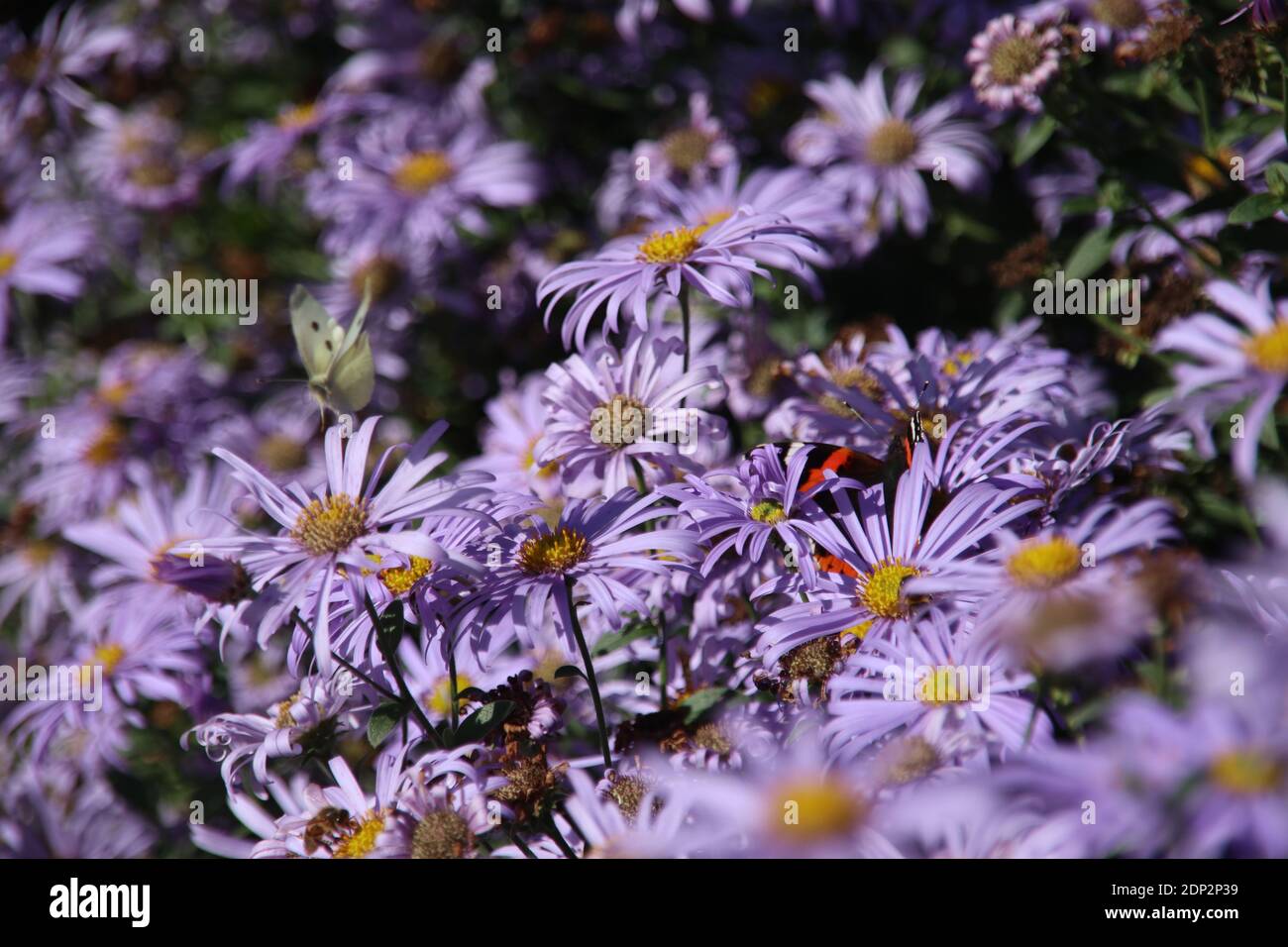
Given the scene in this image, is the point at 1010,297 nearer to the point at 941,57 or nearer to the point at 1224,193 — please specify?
the point at 1224,193

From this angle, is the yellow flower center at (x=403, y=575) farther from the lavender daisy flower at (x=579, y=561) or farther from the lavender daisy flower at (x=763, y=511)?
the lavender daisy flower at (x=763, y=511)

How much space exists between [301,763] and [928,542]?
109 cm

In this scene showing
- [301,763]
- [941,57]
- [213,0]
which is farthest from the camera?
[213,0]

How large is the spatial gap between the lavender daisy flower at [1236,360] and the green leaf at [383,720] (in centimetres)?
124

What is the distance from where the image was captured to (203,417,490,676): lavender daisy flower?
155 cm

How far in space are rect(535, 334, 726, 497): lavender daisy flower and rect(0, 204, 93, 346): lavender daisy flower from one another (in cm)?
222

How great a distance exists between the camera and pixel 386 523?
5.46 feet

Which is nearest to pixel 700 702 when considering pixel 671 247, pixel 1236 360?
pixel 671 247

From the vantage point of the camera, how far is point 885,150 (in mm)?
2646

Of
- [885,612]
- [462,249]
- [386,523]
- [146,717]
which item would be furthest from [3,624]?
[885,612]

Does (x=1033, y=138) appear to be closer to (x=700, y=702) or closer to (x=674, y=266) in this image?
(x=674, y=266)

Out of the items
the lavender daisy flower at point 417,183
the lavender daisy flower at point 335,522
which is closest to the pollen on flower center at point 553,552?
the lavender daisy flower at point 335,522

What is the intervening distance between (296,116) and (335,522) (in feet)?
7.58

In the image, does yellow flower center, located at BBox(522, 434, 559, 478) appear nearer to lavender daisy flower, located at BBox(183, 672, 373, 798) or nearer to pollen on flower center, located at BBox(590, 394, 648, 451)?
pollen on flower center, located at BBox(590, 394, 648, 451)
